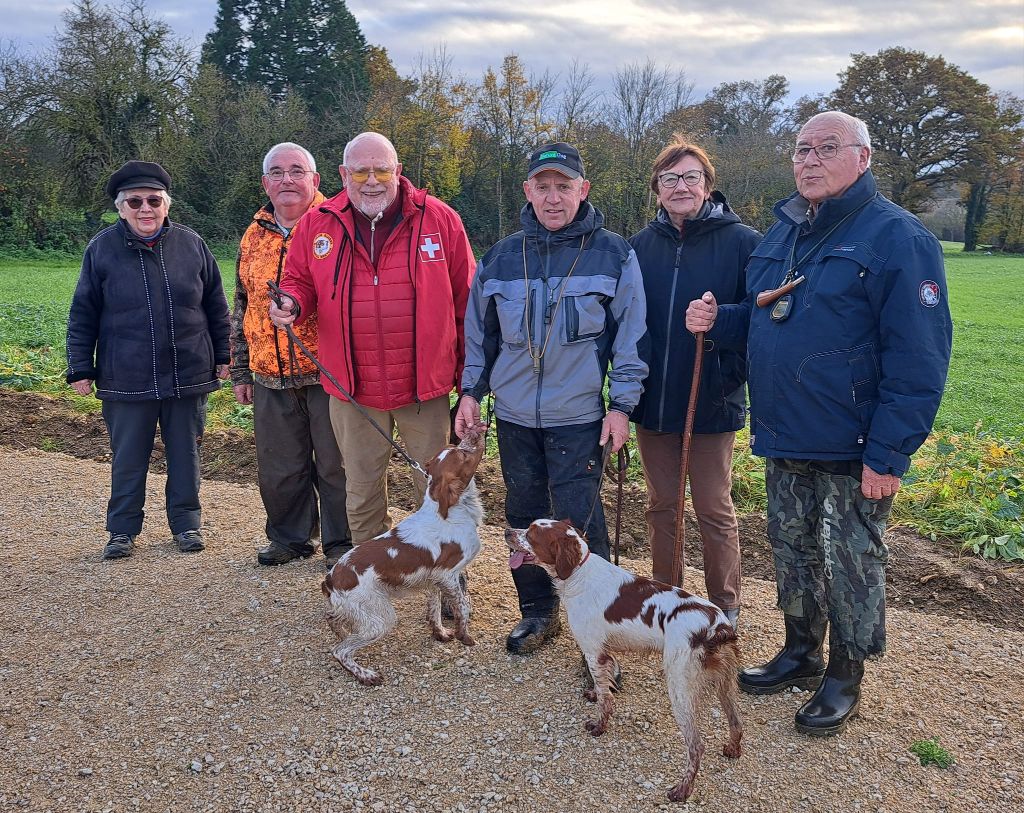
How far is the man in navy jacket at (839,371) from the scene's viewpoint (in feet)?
11.1

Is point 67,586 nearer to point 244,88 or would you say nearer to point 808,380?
point 808,380

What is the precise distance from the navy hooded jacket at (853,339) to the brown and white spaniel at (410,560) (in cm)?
164

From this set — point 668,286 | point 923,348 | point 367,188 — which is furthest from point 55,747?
point 923,348

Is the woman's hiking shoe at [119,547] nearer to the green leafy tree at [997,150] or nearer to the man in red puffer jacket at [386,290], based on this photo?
the man in red puffer jacket at [386,290]

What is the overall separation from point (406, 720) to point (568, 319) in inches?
88.8

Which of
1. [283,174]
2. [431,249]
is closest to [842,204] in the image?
[431,249]

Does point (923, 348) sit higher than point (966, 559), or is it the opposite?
point (923, 348)

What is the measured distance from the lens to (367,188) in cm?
468

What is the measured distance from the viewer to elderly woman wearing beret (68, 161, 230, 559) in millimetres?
5789

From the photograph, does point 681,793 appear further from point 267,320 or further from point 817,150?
point 267,320

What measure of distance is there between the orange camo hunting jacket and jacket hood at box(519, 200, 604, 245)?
6.22 feet

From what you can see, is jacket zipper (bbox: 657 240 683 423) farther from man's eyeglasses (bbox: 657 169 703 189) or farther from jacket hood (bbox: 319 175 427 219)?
jacket hood (bbox: 319 175 427 219)

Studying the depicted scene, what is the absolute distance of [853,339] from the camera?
3.51m

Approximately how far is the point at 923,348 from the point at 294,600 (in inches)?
162
